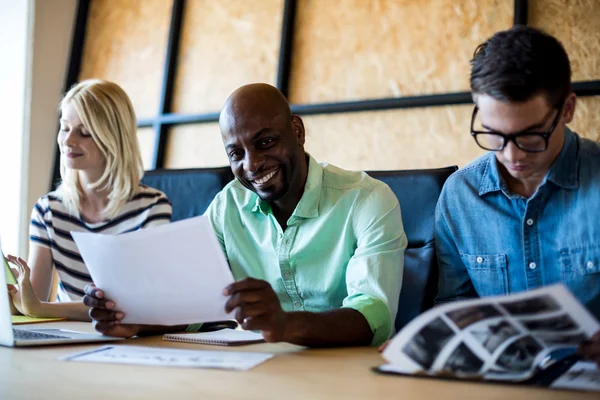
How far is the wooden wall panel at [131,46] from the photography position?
3594 mm

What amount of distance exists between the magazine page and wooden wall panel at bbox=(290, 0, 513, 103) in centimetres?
193

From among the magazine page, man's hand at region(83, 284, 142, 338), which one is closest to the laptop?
man's hand at region(83, 284, 142, 338)

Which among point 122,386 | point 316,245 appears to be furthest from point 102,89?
point 122,386

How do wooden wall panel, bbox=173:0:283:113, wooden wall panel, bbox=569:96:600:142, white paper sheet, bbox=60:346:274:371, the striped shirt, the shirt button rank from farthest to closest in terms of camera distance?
wooden wall panel, bbox=173:0:283:113, wooden wall panel, bbox=569:96:600:142, the striped shirt, the shirt button, white paper sheet, bbox=60:346:274:371

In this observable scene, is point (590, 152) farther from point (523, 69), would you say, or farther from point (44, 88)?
point (44, 88)

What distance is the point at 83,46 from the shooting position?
390 centimetres

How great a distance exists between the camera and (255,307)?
1.17 metres

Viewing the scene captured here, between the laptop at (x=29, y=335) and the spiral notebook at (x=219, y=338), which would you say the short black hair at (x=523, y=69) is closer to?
the spiral notebook at (x=219, y=338)

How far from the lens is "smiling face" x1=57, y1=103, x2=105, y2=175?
2.22 meters

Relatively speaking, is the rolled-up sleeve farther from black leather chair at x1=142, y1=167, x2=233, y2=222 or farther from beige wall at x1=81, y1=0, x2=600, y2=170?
beige wall at x1=81, y1=0, x2=600, y2=170

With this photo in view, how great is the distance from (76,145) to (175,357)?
130 centimetres

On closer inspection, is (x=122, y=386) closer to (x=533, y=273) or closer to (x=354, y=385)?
(x=354, y=385)

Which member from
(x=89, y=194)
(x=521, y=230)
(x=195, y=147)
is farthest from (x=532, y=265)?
(x=195, y=147)

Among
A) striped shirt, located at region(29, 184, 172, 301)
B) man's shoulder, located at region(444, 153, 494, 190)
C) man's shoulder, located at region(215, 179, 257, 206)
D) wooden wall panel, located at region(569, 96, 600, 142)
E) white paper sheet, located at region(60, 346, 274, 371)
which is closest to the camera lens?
white paper sheet, located at region(60, 346, 274, 371)
